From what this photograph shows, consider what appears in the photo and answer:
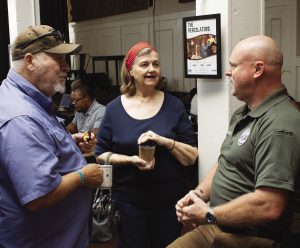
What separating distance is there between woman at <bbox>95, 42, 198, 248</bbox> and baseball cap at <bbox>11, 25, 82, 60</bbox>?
613mm

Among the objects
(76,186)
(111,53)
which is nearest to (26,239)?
(76,186)

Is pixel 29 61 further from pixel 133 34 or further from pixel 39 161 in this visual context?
pixel 133 34

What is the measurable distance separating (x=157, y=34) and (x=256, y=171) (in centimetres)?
555

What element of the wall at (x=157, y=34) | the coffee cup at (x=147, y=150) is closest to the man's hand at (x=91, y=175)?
the coffee cup at (x=147, y=150)

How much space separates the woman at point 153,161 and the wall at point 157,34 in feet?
13.2

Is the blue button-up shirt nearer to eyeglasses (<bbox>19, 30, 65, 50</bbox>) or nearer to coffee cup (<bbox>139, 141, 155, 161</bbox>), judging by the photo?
eyeglasses (<bbox>19, 30, 65, 50</bbox>)

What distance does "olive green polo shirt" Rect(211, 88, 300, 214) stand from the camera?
1.48m

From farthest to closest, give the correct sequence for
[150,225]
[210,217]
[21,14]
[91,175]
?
[21,14] < [150,225] < [91,175] < [210,217]

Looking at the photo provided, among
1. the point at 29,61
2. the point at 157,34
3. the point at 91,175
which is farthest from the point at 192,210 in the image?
the point at 157,34

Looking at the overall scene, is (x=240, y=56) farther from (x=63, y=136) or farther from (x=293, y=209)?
(x=63, y=136)

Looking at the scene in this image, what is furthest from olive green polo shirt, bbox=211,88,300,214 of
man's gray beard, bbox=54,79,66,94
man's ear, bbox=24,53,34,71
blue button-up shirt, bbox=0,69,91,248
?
man's ear, bbox=24,53,34,71

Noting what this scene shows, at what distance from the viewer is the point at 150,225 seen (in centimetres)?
227

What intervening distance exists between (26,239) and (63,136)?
1.41ft

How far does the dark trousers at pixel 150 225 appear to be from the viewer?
88.3 inches
